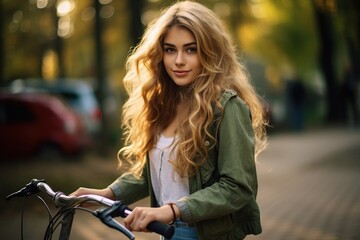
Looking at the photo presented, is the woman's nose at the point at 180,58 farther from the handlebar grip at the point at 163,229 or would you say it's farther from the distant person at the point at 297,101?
the distant person at the point at 297,101

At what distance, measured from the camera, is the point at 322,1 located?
46.7 feet

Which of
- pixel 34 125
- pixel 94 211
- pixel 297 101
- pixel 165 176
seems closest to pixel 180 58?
pixel 165 176

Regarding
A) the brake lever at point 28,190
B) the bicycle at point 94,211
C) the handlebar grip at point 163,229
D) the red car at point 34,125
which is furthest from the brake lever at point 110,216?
the red car at point 34,125

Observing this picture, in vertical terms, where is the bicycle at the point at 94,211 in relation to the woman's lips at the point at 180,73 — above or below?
below

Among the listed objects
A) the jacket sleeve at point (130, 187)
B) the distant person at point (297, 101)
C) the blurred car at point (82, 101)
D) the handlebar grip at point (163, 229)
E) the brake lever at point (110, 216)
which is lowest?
the distant person at point (297, 101)

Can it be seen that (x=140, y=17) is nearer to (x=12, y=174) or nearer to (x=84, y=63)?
(x=12, y=174)

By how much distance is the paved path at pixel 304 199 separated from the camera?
7975 mm

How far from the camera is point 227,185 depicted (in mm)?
2646

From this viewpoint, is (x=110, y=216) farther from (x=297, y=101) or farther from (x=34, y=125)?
(x=297, y=101)

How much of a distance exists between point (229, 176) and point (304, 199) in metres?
8.25

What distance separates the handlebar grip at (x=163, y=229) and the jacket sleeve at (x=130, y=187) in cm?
76

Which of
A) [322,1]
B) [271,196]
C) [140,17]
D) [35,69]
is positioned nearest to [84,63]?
[35,69]

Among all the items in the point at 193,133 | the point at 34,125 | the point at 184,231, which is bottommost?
the point at 34,125

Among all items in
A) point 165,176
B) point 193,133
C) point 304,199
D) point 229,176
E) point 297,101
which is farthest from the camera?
point 297,101
